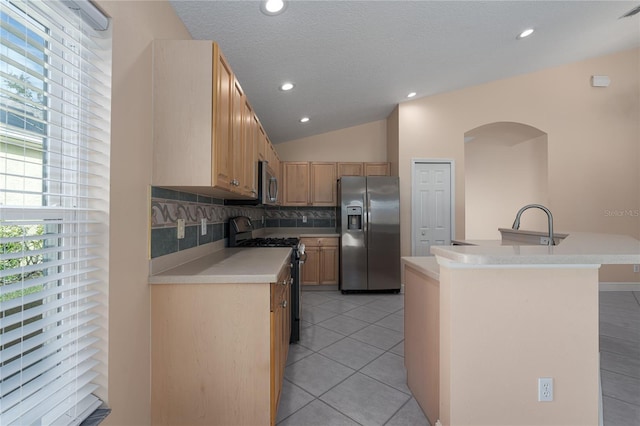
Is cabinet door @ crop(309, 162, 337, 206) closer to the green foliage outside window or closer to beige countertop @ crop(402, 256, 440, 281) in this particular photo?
beige countertop @ crop(402, 256, 440, 281)

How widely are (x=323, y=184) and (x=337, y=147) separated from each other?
79 centimetres

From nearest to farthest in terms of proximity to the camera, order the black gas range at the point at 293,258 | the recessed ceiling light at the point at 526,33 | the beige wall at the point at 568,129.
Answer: the black gas range at the point at 293,258, the recessed ceiling light at the point at 526,33, the beige wall at the point at 568,129

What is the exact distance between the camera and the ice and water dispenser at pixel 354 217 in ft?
14.2

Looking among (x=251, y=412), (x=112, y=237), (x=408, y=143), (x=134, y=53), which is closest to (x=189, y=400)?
(x=251, y=412)

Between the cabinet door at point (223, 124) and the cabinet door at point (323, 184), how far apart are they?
3183 mm

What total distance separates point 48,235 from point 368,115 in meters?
4.56

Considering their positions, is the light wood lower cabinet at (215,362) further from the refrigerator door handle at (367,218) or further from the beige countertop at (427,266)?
the refrigerator door handle at (367,218)

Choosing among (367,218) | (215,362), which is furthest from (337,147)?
(215,362)

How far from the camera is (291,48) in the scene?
234cm

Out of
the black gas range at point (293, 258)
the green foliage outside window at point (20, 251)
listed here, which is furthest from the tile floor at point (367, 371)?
the green foliage outside window at point (20, 251)

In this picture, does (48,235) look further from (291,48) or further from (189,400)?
(291,48)

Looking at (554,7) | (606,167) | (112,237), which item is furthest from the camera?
(606,167)

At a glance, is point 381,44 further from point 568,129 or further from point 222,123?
point 568,129

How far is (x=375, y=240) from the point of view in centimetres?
430
